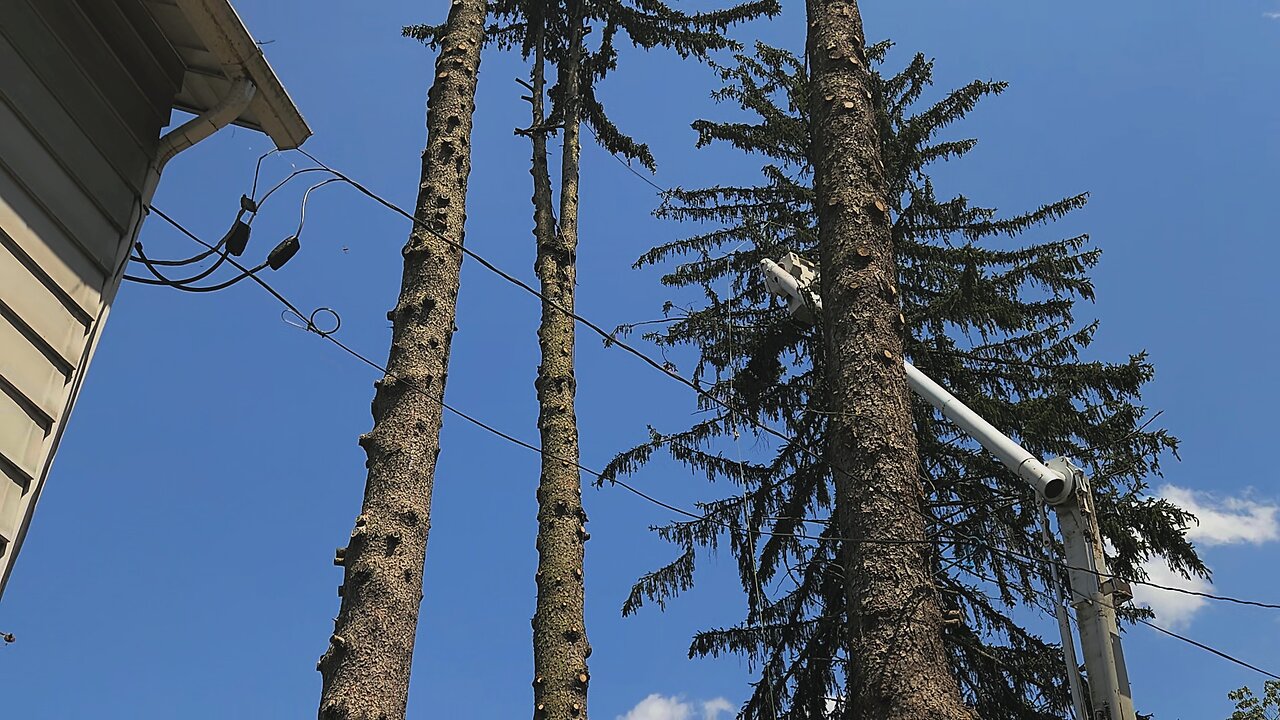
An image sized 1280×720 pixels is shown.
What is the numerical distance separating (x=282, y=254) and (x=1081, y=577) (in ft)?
19.2

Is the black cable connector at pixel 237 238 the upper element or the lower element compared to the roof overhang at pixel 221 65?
lower

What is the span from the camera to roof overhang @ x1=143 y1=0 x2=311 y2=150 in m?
4.00

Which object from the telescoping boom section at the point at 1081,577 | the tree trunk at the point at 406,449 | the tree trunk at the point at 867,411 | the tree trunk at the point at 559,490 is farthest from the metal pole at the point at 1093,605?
the tree trunk at the point at 406,449

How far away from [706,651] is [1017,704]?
2.87m

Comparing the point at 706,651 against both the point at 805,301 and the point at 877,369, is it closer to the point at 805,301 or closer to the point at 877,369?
the point at 805,301

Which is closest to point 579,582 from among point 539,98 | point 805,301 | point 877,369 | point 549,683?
point 549,683

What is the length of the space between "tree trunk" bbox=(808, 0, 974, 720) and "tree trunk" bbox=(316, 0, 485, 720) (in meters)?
→ 2.05

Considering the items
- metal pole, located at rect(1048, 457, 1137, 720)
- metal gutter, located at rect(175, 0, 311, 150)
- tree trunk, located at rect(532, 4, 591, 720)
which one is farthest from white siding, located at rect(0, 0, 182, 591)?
metal pole, located at rect(1048, 457, 1137, 720)

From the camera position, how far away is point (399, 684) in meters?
4.58

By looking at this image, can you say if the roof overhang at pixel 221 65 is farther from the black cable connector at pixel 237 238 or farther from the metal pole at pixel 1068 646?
the metal pole at pixel 1068 646

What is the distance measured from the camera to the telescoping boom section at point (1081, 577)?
6880 millimetres

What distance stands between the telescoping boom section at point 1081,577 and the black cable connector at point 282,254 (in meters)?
4.48

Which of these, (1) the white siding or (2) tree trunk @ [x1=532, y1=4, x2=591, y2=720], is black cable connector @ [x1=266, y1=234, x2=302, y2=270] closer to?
(1) the white siding

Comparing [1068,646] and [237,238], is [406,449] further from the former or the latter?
[1068,646]
